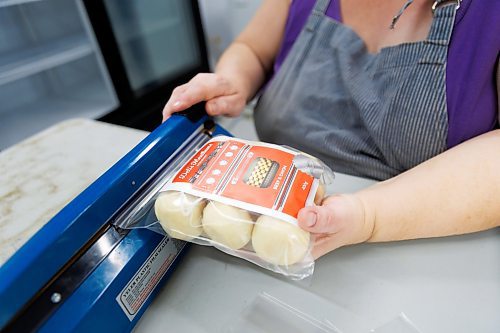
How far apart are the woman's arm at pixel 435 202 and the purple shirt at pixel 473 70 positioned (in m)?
0.04

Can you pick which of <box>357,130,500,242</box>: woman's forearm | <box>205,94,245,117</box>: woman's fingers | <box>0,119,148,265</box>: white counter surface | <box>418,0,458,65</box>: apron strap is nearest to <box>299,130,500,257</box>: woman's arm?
<box>357,130,500,242</box>: woman's forearm

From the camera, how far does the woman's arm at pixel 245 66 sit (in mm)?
509

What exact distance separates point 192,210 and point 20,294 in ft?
0.49

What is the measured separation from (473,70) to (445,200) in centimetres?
17

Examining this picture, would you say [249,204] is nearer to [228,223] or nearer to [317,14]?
[228,223]

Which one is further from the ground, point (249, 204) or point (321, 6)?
point (321, 6)

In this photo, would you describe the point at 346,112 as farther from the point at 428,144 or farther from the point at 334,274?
the point at 334,274

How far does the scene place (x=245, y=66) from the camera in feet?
2.13

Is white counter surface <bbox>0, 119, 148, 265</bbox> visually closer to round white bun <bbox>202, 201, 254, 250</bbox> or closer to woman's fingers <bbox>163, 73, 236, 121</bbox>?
woman's fingers <bbox>163, 73, 236, 121</bbox>

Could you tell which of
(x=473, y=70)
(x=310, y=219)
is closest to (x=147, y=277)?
(x=310, y=219)

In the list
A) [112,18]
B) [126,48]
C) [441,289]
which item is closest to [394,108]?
[441,289]

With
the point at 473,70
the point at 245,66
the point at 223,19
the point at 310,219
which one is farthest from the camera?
the point at 223,19

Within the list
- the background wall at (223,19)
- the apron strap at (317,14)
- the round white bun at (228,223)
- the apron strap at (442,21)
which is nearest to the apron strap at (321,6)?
the apron strap at (317,14)

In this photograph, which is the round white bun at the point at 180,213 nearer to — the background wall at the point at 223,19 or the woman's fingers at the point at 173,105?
the woman's fingers at the point at 173,105
